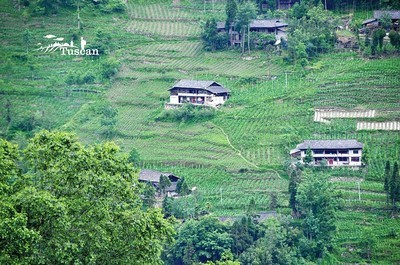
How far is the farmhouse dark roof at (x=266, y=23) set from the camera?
55.3 meters

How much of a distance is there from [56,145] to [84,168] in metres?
0.59

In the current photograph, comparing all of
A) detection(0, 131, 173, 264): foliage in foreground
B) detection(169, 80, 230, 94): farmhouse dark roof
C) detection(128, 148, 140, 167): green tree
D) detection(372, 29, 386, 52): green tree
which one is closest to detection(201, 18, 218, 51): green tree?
detection(169, 80, 230, 94): farmhouse dark roof

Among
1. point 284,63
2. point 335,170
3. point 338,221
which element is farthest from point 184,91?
point 338,221

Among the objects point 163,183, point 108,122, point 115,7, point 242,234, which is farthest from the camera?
point 115,7

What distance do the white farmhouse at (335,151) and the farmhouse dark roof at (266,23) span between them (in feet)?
45.4

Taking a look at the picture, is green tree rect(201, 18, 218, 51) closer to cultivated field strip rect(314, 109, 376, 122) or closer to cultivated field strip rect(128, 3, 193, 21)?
cultivated field strip rect(128, 3, 193, 21)

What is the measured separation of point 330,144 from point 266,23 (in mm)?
14886

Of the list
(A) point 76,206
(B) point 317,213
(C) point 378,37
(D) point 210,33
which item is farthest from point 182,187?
(A) point 76,206

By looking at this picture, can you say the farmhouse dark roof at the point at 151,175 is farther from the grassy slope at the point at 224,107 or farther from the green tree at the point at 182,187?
the green tree at the point at 182,187

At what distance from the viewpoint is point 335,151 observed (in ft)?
140

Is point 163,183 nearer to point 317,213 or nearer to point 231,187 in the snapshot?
point 231,187

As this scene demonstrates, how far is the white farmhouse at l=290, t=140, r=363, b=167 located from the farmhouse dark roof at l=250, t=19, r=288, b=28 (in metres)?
13.8

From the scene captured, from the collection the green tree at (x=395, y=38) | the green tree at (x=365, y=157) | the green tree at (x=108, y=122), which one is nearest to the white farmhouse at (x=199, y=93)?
the green tree at (x=108, y=122)

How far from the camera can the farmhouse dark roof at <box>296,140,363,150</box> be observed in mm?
42356
